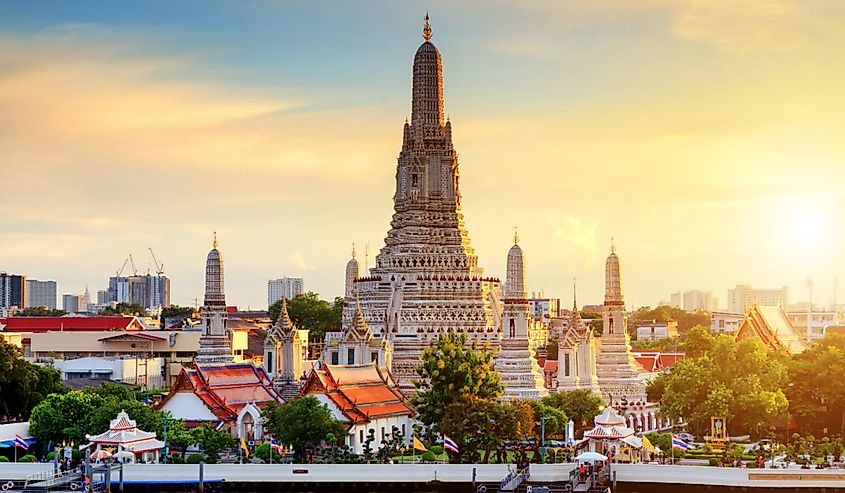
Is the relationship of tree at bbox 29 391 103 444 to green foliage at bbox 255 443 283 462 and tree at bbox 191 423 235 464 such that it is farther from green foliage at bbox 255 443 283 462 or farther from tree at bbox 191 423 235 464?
green foliage at bbox 255 443 283 462

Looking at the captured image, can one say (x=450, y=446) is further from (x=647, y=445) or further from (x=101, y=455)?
(x=101, y=455)

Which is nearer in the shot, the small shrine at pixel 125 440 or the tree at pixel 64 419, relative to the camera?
the small shrine at pixel 125 440

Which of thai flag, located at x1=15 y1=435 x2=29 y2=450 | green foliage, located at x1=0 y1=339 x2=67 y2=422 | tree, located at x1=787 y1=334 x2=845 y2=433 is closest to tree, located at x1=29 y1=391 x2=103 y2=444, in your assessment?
thai flag, located at x1=15 y1=435 x2=29 y2=450

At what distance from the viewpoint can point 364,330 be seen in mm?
92938

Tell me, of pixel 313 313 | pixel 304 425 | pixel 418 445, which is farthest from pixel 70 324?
pixel 418 445

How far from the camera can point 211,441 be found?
69375mm

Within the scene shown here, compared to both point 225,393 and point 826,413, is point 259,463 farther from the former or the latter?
point 826,413

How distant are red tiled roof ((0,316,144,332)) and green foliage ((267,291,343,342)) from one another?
15.5m

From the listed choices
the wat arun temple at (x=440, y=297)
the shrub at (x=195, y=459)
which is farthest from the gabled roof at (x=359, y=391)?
the shrub at (x=195, y=459)

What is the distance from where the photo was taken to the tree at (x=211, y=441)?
6888 cm

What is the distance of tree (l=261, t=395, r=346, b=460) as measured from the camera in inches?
2736

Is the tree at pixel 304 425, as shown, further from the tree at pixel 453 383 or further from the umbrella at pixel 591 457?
the umbrella at pixel 591 457

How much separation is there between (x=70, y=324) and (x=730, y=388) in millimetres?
91640

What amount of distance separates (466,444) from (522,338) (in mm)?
20872
